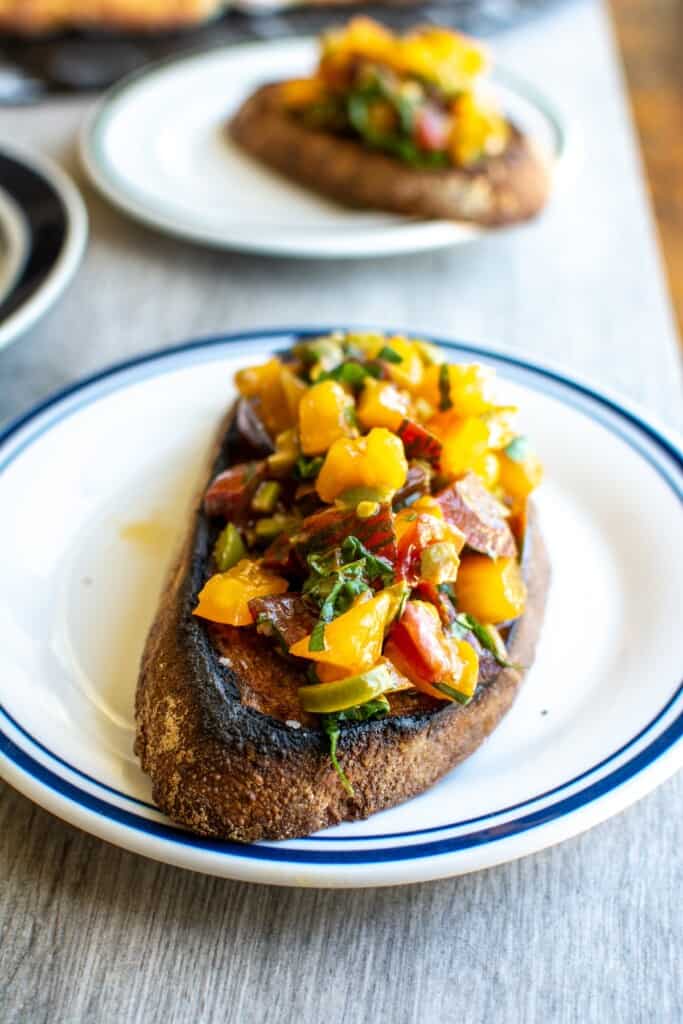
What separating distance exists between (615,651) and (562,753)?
13.9 inches

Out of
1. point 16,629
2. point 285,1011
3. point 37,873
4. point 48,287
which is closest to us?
point 285,1011

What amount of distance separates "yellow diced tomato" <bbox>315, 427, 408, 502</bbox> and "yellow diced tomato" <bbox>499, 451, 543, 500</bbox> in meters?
0.29

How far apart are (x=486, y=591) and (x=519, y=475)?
346mm

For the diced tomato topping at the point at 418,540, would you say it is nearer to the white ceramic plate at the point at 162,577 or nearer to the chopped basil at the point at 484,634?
the chopped basil at the point at 484,634

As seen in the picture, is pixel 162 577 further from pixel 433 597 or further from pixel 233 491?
pixel 433 597

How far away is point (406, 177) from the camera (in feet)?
11.6

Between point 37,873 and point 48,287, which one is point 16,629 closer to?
point 37,873

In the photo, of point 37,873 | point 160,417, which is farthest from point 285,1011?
point 160,417

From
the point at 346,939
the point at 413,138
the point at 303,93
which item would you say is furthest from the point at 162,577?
the point at 303,93

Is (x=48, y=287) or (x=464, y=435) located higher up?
(x=48, y=287)

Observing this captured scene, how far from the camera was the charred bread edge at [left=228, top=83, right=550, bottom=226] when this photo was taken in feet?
11.6

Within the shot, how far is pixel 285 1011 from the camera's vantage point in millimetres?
1629

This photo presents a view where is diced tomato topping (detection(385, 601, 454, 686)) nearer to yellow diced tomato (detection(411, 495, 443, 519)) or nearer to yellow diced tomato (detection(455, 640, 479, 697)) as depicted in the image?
yellow diced tomato (detection(455, 640, 479, 697))

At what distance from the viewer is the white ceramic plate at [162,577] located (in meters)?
1.69
